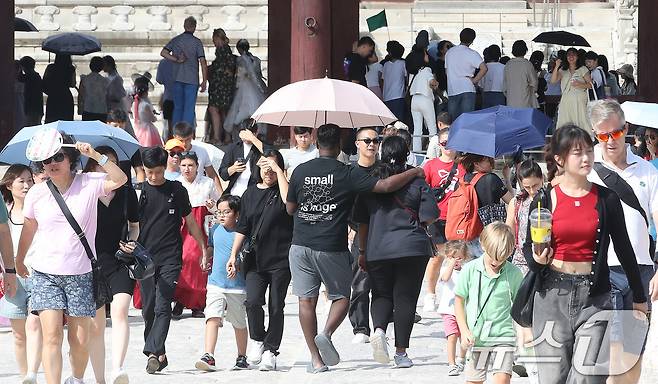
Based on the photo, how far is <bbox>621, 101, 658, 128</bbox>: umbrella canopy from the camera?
11.4m

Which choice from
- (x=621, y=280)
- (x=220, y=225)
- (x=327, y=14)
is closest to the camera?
(x=621, y=280)

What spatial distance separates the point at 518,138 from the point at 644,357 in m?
3.90

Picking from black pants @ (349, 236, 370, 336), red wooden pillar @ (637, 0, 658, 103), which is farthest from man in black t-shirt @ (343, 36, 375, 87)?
black pants @ (349, 236, 370, 336)

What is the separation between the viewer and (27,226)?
33.1ft

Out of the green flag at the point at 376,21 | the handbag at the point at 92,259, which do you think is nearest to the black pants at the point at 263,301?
the handbag at the point at 92,259

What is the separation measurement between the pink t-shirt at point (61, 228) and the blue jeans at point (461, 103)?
10.8 m

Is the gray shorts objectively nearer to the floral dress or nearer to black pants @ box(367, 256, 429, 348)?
black pants @ box(367, 256, 429, 348)

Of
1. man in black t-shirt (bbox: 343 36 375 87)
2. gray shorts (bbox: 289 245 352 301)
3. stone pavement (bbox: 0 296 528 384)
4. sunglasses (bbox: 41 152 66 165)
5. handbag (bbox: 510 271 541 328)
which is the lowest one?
stone pavement (bbox: 0 296 528 384)

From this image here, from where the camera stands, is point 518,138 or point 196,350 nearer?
point 196,350

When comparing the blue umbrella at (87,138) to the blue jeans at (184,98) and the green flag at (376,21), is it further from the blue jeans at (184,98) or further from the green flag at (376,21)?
the green flag at (376,21)

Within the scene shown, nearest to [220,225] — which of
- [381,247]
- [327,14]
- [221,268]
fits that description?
[221,268]

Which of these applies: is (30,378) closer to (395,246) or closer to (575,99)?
(395,246)

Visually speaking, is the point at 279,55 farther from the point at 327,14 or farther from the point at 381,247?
the point at 381,247

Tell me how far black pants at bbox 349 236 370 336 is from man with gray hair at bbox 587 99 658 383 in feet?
10.8
